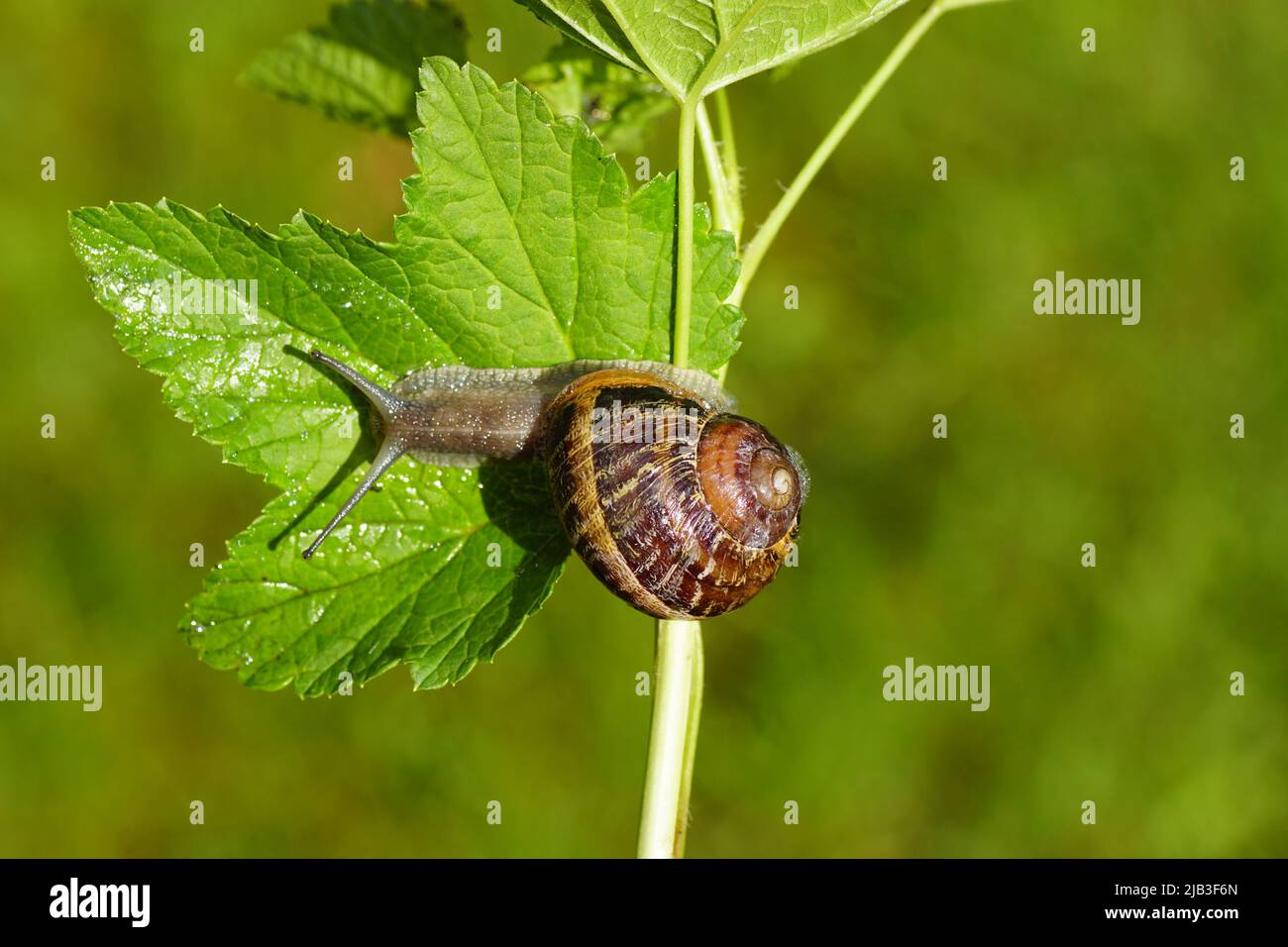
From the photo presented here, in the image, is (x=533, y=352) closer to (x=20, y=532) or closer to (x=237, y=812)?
(x=237, y=812)

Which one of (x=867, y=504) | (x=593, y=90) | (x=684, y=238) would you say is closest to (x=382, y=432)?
(x=684, y=238)

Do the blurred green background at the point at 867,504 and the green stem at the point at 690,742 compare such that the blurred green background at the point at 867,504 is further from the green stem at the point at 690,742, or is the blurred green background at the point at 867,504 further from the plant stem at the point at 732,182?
the green stem at the point at 690,742

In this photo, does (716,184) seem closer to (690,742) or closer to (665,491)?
(665,491)

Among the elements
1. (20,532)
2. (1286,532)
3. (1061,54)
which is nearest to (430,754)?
(20,532)

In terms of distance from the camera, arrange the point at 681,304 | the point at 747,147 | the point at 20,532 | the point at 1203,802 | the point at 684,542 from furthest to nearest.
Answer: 1. the point at 747,147
2. the point at 20,532
3. the point at 1203,802
4. the point at 684,542
5. the point at 681,304

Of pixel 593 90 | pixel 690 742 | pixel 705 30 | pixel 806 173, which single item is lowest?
pixel 690 742

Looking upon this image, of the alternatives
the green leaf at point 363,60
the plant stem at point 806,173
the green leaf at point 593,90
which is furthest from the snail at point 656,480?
the green leaf at point 363,60

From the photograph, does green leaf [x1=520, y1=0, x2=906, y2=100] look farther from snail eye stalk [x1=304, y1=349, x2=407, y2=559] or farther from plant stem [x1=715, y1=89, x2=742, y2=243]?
snail eye stalk [x1=304, y1=349, x2=407, y2=559]
